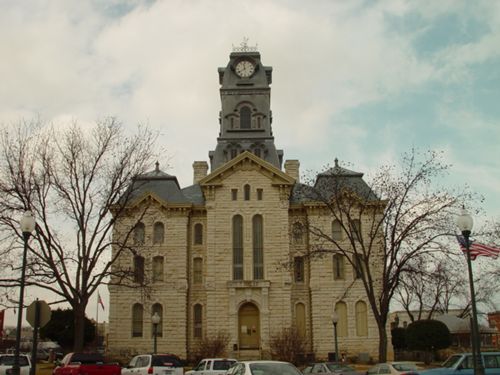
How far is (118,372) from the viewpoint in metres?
25.2

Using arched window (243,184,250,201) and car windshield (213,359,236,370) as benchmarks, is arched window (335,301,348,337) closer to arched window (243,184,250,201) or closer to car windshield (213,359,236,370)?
arched window (243,184,250,201)

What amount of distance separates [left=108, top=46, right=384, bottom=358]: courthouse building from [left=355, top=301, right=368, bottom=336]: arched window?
0.08 m

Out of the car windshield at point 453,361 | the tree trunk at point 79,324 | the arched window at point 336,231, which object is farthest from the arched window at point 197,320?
the car windshield at point 453,361

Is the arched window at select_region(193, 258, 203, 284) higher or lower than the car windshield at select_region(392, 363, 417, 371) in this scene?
higher

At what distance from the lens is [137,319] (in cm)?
5197

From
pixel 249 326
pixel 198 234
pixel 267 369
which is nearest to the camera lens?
pixel 267 369

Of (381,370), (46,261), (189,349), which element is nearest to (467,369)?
(381,370)

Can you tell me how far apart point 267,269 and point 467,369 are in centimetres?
3038

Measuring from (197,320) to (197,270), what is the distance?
4.15 meters

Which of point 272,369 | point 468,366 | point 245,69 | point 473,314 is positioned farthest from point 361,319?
point 272,369

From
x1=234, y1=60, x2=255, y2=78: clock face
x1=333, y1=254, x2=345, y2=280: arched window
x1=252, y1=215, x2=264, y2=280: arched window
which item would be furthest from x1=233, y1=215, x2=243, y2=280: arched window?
x1=234, y1=60, x2=255, y2=78: clock face

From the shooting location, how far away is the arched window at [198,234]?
53.9 m

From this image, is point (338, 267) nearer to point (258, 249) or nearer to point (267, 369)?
point (258, 249)

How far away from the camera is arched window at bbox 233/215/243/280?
2057 inches
